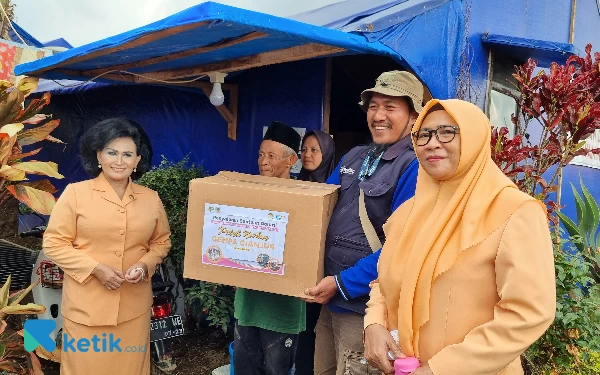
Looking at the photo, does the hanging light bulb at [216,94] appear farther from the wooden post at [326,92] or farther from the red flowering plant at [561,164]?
the red flowering plant at [561,164]

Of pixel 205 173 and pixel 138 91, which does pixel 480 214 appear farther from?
pixel 138 91

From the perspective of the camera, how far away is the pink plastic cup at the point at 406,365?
147 cm

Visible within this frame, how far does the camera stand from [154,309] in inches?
133

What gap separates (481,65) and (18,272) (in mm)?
4484

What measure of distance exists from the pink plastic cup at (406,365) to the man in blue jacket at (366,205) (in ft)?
Answer: 1.84

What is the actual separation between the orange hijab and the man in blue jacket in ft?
1.49

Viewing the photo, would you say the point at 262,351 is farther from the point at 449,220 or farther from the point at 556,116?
the point at 556,116

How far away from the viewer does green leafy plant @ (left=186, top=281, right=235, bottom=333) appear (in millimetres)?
3861

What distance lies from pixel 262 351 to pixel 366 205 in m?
1.20

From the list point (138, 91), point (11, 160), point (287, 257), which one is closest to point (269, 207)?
point (287, 257)

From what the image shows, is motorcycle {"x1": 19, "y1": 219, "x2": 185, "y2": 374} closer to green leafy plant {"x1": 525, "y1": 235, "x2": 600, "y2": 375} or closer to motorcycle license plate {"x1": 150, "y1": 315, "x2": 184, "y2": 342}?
motorcycle license plate {"x1": 150, "y1": 315, "x2": 184, "y2": 342}

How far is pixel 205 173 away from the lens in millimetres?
5188

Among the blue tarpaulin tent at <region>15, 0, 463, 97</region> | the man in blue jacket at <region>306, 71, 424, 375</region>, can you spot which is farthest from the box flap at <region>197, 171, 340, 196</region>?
the blue tarpaulin tent at <region>15, 0, 463, 97</region>

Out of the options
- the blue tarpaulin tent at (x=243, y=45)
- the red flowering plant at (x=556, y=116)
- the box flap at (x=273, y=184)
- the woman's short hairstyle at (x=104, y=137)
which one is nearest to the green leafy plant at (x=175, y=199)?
the blue tarpaulin tent at (x=243, y=45)
